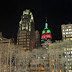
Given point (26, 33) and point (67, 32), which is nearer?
point (67, 32)

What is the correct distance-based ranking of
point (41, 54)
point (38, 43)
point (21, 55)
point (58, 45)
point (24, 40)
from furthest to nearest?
point (38, 43) < point (24, 40) < point (41, 54) < point (21, 55) < point (58, 45)

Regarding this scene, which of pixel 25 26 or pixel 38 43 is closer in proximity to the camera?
pixel 25 26

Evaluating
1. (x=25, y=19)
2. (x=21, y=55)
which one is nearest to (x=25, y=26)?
(x=25, y=19)

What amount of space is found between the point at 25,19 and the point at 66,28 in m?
55.6

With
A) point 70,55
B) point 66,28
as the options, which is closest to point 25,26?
point 66,28

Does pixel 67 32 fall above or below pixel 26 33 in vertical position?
below

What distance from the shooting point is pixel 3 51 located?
148ft

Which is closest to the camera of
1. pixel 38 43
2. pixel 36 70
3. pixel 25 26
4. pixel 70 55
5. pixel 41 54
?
pixel 41 54

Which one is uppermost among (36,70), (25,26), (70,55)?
(25,26)

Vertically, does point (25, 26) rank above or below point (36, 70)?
above

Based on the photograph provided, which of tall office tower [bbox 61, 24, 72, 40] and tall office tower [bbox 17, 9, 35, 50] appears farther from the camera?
tall office tower [bbox 17, 9, 35, 50]

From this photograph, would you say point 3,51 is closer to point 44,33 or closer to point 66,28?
point 44,33

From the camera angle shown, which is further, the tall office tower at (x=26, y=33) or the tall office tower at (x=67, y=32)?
the tall office tower at (x=26, y=33)

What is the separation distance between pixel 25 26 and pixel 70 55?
222 feet
